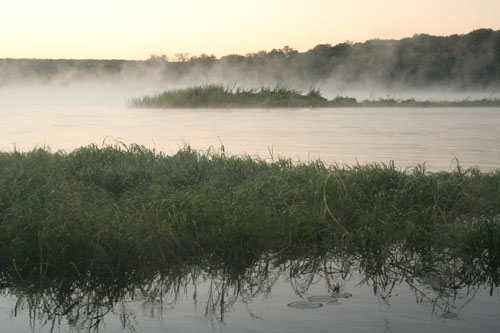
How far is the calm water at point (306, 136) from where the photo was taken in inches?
291

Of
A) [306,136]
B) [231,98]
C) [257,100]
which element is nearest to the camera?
[306,136]

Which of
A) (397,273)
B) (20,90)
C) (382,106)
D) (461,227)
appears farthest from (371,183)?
(20,90)

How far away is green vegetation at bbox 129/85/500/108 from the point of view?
61.8 ft

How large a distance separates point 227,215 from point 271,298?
101cm

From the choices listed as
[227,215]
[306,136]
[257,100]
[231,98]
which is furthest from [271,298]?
[257,100]

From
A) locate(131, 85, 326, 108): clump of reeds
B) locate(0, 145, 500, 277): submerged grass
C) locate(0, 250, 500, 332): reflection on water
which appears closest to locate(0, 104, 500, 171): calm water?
locate(0, 145, 500, 277): submerged grass

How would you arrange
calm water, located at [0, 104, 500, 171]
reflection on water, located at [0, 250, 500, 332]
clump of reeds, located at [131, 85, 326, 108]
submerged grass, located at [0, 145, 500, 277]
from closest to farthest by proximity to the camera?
reflection on water, located at [0, 250, 500, 332], submerged grass, located at [0, 145, 500, 277], calm water, located at [0, 104, 500, 171], clump of reeds, located at [131, 85, 326, 108]

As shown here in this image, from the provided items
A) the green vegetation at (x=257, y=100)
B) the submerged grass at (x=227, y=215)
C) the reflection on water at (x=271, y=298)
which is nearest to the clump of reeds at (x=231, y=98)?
the green vegetation at (x=257, y=100)

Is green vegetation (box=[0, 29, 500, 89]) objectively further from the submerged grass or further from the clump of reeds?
the submerged grass

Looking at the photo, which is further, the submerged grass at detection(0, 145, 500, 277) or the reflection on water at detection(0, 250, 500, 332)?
the submerged grass at detection(0, 145, 500, 277)

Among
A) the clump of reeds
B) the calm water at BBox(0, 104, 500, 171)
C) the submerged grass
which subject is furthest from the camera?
the clump of reeds

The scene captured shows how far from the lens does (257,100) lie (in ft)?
63.2

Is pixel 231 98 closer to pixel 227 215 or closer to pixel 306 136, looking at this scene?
pixel 306 136

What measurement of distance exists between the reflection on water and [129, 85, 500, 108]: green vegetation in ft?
49.6
